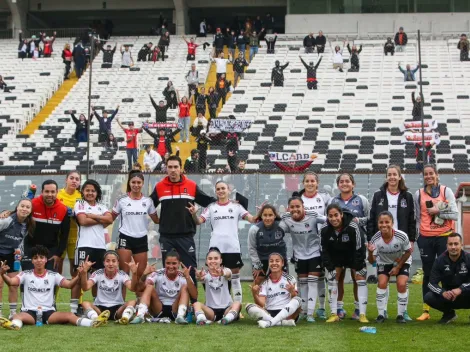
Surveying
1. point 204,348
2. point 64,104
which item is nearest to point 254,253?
point 204,348

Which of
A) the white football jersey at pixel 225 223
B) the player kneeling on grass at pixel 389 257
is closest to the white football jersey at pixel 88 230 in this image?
the white football jersey at pixel 225 223

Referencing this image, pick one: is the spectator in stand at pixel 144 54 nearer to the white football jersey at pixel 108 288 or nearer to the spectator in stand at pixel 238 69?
the spectator in stand at pixel 238 69

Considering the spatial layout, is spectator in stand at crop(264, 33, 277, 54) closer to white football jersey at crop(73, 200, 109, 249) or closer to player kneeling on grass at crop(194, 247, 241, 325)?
white football jersey at crop(73, 200, 109, 249)

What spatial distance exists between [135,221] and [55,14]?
40.2 m

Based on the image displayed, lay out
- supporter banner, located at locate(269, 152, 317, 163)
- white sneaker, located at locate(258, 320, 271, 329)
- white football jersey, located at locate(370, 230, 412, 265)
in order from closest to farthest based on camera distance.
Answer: white sneaker, located at locate(258, 320, 271, 329) → white football jersey, located at locate(370, 230, 412, 265) → supporter banner, located at locate(269, 152, 317, 163)

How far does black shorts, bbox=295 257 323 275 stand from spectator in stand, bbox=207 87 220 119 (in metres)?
18.8

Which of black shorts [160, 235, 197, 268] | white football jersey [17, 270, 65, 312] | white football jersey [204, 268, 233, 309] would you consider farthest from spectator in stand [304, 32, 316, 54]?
white football jersey [17, 270, 65, 312]

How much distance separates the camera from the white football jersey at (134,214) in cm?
1373

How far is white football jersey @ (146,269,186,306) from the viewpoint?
1302 centimetres

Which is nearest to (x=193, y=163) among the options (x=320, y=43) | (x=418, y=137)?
(x=418, y=137)

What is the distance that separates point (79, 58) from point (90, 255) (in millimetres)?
27194

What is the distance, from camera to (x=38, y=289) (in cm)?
1265

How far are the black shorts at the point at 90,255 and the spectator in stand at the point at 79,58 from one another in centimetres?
2652

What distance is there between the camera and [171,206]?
13.5m
